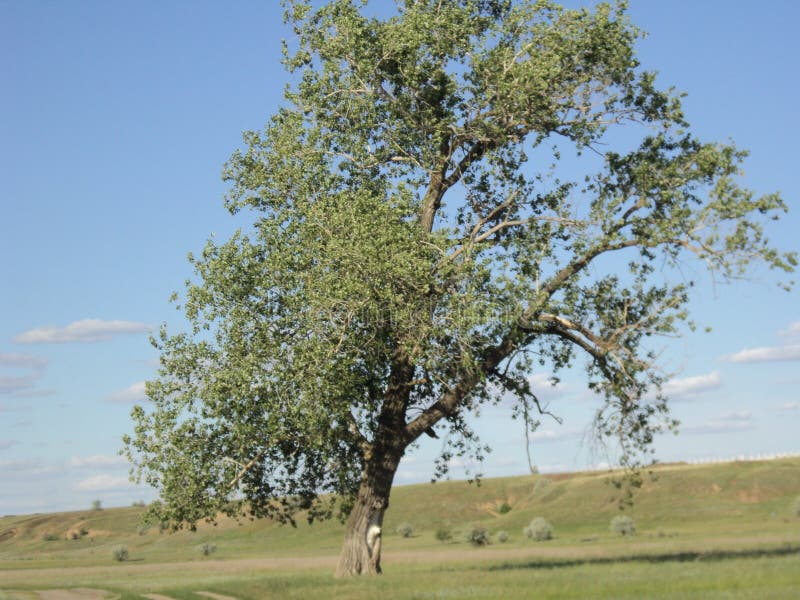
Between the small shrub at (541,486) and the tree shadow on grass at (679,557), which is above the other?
the small shrub at (541,486)

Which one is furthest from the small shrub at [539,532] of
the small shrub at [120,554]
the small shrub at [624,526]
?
the small shrub at [120,554]

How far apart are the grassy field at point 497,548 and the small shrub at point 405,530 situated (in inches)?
36.3

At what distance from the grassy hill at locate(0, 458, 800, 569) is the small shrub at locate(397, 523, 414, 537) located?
3.41 feet

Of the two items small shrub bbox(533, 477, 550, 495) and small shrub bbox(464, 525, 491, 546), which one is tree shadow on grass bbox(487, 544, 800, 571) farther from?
small shrub bbox(533, 477, 550, 495)

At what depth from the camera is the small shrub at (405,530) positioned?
94.5 m

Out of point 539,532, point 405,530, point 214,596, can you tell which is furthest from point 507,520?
point 214,596

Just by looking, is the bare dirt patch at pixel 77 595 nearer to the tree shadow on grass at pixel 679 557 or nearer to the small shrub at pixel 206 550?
the tree shadow on grass at pixel 679 557

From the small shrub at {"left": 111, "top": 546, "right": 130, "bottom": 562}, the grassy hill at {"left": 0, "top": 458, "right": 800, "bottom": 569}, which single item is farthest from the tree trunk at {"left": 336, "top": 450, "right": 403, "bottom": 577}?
the small shrub at {"left": 111, "top": 546, "right": 130, "bottom": 562}

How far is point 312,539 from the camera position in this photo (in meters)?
98.2

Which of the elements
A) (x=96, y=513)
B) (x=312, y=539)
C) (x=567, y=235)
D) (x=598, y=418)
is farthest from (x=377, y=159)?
(x=96, y=513)

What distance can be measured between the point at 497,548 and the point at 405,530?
28.0 metres

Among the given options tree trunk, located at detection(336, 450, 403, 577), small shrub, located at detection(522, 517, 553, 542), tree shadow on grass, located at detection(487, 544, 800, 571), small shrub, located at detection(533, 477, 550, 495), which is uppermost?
small shrub, located at detection(533, 477, 550, 495)

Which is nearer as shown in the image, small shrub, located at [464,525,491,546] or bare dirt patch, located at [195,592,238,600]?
bare dirt patch, located at [195,592,238,600]

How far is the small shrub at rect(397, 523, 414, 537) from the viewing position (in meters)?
94.5
